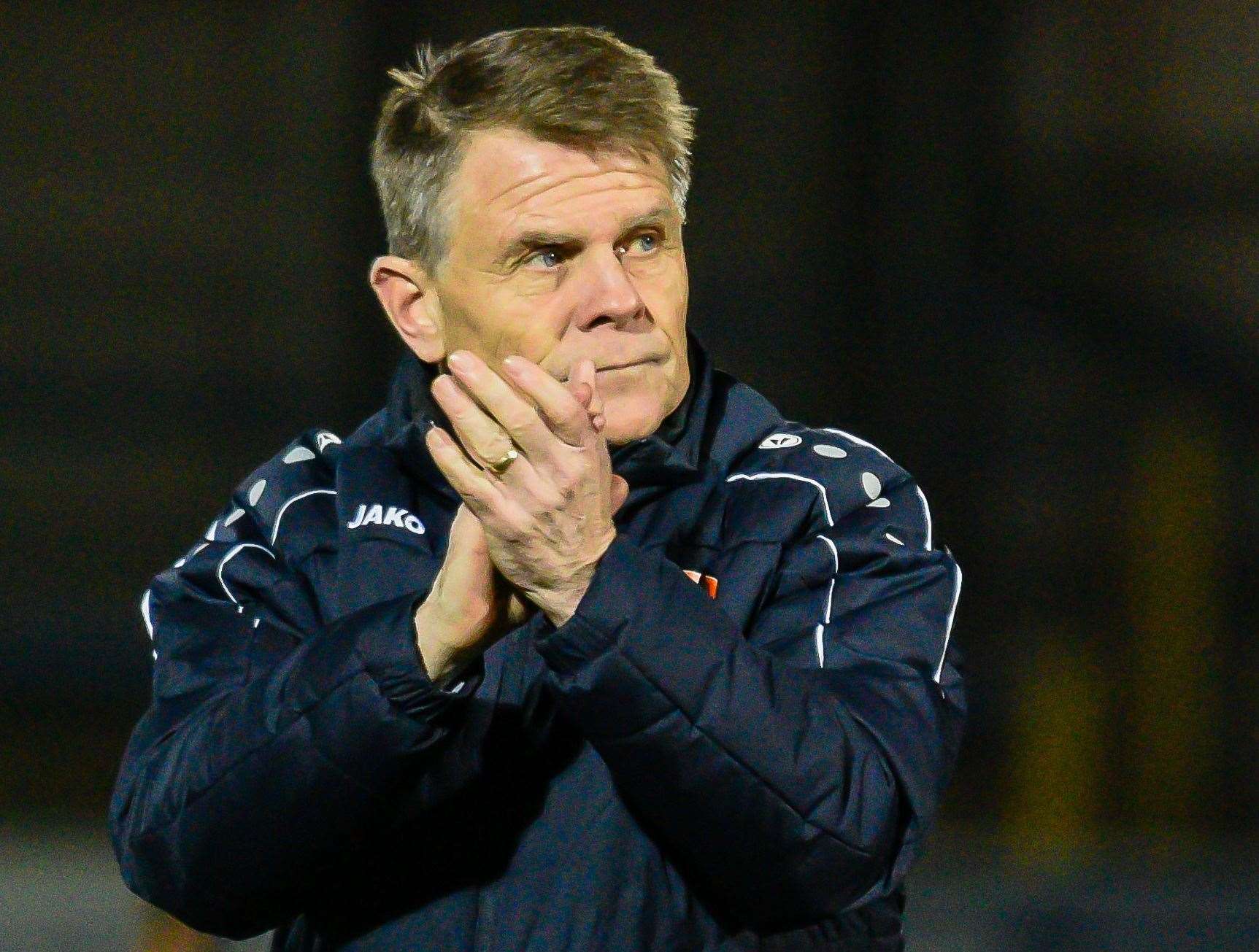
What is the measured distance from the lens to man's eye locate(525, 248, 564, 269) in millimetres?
1836

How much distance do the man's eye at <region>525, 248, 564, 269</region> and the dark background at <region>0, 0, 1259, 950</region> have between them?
116 inches

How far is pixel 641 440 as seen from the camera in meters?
1.79

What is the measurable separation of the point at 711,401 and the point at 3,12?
11.9ft

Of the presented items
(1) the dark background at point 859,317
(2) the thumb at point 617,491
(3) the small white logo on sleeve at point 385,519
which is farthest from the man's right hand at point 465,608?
(1) the dark background at point 859,317

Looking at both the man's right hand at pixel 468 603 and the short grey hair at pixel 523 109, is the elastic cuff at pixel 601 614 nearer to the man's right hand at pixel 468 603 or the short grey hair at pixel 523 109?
the man's right hand at pixel 468 603

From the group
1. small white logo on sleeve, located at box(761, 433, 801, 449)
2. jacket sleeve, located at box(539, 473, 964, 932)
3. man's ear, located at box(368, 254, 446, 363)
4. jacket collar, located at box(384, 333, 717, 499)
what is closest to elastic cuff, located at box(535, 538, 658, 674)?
jacket sleeve, located at box(539, 473, 964, 932)

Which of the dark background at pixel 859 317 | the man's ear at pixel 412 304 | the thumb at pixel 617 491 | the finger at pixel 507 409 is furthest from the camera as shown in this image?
the dark background at pixel 859 317

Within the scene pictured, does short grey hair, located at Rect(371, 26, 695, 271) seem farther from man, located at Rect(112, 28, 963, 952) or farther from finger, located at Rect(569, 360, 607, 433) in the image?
finger, located at Rect(569, 360, 607, 433)

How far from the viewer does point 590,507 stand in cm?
149

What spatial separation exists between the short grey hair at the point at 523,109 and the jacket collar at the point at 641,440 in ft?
0.45

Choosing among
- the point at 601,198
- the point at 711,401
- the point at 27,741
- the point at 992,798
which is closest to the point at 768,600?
the point at 711,401

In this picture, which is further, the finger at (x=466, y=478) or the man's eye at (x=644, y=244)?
the man's eye at (x=644, y=244)

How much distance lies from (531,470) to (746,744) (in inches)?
10.8

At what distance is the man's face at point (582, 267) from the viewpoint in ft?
5.92
